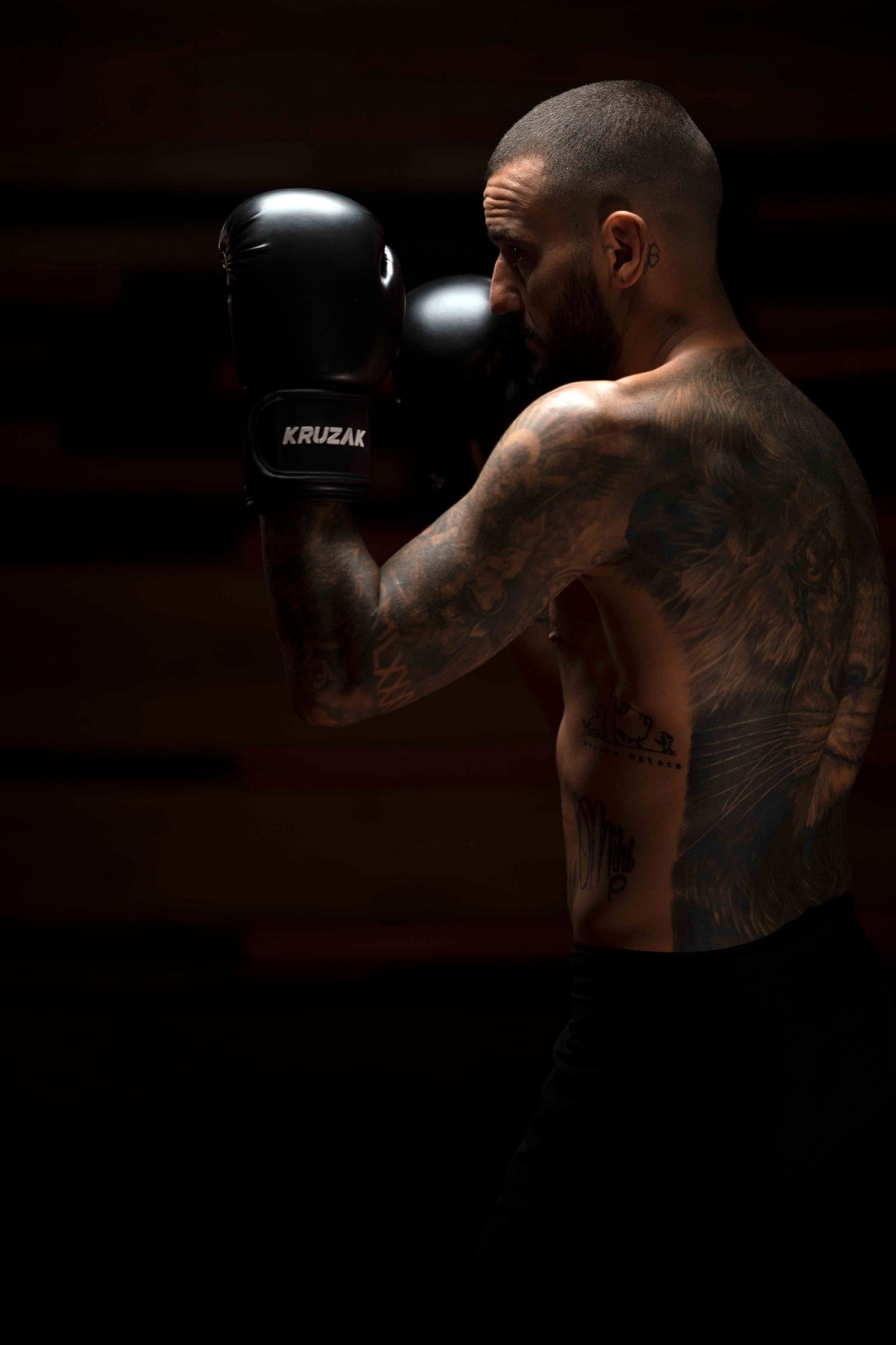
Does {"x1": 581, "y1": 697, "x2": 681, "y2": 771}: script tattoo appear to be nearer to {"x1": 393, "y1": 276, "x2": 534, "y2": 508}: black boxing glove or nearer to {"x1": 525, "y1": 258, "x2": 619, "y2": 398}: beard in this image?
{"x1": 525, "y1": 258, "x2": 619, "y2": 398}: beard

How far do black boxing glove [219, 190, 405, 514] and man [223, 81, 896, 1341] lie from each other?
0.04m

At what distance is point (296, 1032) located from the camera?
265 cm

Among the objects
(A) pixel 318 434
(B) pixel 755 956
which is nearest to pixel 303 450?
(A) pixel 318 434

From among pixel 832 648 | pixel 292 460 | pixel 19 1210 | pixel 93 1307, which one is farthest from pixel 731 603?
pixel 19 1210

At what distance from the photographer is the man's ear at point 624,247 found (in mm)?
1186

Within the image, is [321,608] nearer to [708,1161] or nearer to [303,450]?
[303,450]

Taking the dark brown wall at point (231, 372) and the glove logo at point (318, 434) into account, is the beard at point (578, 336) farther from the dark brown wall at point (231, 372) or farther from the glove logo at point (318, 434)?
the dark brown wall at point (231, 372)

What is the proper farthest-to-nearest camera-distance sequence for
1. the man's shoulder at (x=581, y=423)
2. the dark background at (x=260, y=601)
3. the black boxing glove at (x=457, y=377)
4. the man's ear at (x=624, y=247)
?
the dark background at (x=260, y=601) → the black boxing glove at (x=457, y=377) → the man's ear at (x=624, y=247) → the man's shoulder at (x=581, y=423)

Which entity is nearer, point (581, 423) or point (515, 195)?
point (581, 423)

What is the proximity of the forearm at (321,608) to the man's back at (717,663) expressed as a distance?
0.71 ft

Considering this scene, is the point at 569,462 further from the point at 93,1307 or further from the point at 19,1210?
the point at 19,1210

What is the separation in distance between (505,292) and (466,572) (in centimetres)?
34

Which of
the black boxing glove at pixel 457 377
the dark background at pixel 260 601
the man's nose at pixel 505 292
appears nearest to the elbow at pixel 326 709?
the man's nose at pixel 505 292

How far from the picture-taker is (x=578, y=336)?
124 cm
